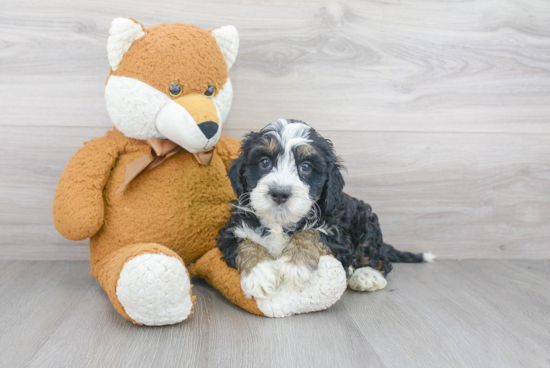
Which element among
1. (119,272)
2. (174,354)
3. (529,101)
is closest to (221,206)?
(119,272)

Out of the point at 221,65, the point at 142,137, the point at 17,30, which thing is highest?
the point at 221,65

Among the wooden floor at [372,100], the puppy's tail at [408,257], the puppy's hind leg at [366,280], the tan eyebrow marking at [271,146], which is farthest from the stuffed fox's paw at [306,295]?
the wooden floor at [372,100]

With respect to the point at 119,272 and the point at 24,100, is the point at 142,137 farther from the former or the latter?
the point at 24,100

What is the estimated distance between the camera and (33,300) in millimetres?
1653

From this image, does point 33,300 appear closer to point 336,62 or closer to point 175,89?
point 175,89

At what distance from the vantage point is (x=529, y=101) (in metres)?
2.25

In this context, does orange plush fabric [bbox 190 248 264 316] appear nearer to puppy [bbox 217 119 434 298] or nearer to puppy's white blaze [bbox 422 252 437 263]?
puppy [bbox 217 119 434 298]

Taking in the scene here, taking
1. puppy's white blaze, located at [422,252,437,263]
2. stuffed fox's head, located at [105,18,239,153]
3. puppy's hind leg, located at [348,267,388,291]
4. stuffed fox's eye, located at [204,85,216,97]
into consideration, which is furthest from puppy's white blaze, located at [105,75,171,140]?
puppy's white blaze, located at [422,252,437,263]

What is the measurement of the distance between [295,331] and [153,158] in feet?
2.63

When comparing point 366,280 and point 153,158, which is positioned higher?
point 153,158

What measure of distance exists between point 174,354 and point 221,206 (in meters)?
0.67

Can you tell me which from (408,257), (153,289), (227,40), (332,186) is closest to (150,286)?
(153,289)

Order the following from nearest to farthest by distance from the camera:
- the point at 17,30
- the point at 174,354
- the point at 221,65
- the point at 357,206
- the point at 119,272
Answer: the point at 174,354, the point at 119,272, the point at 221,65, the point at 357,206, the point at 17,30

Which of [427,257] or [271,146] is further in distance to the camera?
[427,257]
